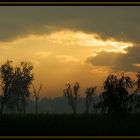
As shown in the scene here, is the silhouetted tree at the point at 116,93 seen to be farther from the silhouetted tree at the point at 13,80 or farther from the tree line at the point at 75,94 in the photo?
the silhouetted tree at the point at 13,80

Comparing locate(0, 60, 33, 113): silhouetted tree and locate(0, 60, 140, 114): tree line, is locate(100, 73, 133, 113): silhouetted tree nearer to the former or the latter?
locate(0, 60, 140, 114): tree line

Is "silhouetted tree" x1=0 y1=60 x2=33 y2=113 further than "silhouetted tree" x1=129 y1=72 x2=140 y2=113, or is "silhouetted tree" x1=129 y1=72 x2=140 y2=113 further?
"silhouetted tree" x1=0 y1=60 x2=33 y2=113

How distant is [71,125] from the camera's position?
3388 cm

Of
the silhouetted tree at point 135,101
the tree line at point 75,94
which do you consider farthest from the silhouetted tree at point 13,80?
the silhouetted tree at point 135,101

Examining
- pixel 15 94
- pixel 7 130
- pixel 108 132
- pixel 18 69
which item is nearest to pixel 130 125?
pixel 108 132

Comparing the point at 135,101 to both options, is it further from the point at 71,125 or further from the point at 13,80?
the point at 13,80

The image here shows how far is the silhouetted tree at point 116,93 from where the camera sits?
124 feet

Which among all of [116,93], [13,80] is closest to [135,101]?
[116,93]

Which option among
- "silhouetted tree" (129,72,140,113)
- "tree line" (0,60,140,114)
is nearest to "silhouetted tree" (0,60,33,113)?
"tree line" (0,60,140,114)

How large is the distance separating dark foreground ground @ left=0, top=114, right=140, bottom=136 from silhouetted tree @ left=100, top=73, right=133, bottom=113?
0.94 metres

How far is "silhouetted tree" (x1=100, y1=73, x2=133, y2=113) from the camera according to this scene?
37875mm

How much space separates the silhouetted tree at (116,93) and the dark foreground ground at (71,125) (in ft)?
3.09
